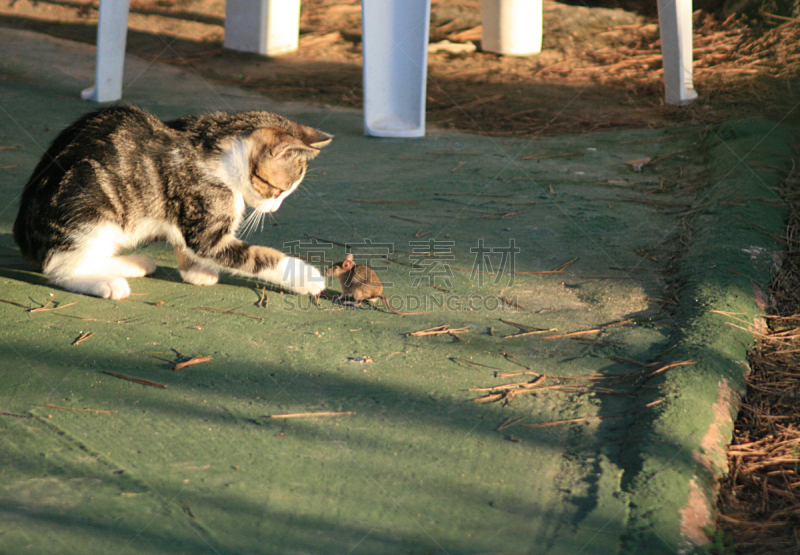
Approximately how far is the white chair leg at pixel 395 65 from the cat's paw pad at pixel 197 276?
2.62 m

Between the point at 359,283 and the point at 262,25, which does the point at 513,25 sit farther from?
the point at 359,283

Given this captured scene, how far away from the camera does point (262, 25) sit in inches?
291

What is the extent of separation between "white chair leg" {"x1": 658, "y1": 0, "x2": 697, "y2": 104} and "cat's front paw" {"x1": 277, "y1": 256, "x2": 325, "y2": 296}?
14.0 ft

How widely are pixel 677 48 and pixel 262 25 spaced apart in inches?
185

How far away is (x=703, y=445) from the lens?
5.60 ft

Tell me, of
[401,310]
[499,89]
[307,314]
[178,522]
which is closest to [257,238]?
[307,314]

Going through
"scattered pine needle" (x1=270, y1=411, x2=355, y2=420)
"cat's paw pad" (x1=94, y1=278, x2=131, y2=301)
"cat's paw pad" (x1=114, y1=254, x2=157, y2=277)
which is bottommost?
"scattered pine needle" (x1=270, y1=411, x2=355, y2=420)

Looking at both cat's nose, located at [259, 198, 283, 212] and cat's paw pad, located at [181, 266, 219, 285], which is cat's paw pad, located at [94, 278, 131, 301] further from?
cat's nose, located at [259, 198, 283, 212]

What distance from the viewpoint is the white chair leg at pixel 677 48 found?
17.5 feet

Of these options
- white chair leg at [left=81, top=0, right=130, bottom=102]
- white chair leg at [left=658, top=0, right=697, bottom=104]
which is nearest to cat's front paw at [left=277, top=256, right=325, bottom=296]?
white chair leg at [left=81, top=0, right=130, bottom=102]

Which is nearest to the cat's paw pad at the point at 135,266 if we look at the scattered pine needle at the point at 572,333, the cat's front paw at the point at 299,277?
the cat's front paw at the point at 299,277

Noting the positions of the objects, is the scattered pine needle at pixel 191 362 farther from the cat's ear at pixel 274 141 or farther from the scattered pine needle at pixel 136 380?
the cat's ear at pixel 274 141

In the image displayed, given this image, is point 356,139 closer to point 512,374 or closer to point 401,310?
point 401,310

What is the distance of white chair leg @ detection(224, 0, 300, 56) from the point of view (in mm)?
7379
